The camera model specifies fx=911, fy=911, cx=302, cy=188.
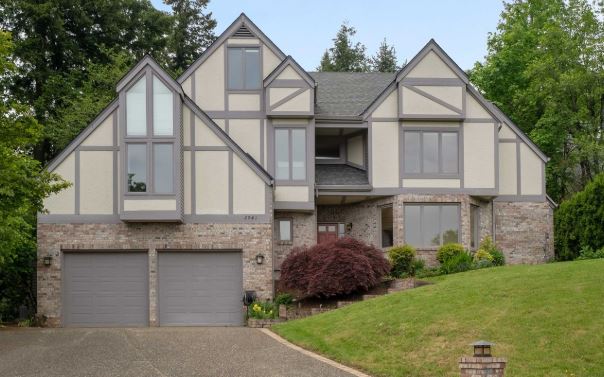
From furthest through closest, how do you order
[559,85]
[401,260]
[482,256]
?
[559,85]
[482,256]
[401,260]

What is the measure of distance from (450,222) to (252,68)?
845cm

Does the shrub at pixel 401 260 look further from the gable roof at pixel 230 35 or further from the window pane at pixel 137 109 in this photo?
the window pane at pixel 137 109

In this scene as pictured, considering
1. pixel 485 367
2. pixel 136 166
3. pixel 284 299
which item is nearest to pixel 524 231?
pixel 284 299

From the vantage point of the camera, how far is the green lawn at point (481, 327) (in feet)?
53.1

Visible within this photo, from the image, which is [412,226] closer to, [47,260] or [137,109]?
[137,109]

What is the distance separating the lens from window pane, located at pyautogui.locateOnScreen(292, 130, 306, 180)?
30328mm

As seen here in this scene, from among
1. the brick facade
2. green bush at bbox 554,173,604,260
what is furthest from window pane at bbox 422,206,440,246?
the brick facade

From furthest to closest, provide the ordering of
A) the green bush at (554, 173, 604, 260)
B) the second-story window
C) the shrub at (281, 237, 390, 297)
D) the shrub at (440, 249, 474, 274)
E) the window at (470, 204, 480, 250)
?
the window at (470, 204, 480, 250), the green bush at (554, 173, 604, 260), the shrub at (440, 249, 474, 274), the second-story window, the shrub at (281, 237, 390, 297)

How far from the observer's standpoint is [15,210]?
22.0m

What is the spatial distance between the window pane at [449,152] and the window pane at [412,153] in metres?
0.88

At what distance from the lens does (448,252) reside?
97.5ft

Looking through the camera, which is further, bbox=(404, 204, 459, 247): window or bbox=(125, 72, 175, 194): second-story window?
bbox=(404, 204, 459, 247): window

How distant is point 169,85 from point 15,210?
265 inches

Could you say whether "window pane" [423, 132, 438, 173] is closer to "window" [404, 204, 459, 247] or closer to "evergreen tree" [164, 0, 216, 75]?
"window" [404, 204, 459, 247]
